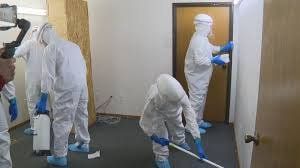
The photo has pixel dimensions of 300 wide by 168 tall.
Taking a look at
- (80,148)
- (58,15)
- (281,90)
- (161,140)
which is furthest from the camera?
(58,15)

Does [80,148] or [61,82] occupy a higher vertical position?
[61,82]

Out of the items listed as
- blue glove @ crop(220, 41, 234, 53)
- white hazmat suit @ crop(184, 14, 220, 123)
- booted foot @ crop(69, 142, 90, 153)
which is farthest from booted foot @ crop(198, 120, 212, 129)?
booted foot @ crop(69, 142, 90, 153)

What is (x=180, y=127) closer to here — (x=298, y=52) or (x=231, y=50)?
(x=231, y=50)

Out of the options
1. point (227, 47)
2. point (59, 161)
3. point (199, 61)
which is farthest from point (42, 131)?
point (227, 47)

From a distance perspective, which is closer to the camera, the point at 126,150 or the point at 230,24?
the point at 126,150

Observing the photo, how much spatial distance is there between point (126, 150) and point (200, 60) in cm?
139

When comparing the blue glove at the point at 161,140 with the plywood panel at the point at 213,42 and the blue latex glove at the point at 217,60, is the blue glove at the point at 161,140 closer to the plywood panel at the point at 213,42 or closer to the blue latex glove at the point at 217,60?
the blue latex glove at the point at 217,60

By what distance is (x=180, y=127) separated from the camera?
101 inches

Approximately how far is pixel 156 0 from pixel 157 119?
190cm

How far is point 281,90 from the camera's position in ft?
2.47

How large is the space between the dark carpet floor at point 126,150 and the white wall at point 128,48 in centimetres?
57

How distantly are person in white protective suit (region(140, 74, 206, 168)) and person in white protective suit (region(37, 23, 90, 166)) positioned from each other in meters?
0.74

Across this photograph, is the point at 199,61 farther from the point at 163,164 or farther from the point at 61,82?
the point at 61,82

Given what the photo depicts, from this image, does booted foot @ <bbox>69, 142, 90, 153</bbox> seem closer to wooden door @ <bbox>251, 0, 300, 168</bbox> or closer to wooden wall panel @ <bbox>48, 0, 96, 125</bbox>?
wooden wall panel @ <bbox>48, 0, 96, 125</bbox>
